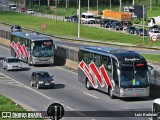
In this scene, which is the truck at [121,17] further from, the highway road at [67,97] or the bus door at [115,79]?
the bus door at [115,79]

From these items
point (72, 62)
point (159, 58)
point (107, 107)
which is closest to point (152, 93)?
point (107, 107)

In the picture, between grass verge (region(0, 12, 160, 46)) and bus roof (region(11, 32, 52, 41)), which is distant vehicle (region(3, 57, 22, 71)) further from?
grass verge (region(0, 12, 160, 46))

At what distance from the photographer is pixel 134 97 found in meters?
42.0

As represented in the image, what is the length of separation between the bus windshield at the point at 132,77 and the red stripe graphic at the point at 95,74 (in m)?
1.88

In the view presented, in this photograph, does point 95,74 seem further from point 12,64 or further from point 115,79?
point 12,64

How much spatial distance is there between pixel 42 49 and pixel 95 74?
17.5 m

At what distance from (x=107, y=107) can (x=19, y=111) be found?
815 centimetres

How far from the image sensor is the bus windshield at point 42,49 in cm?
6134

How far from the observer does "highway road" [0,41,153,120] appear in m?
37.6

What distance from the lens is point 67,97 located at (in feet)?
140

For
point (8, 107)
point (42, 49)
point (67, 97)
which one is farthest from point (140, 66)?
point (42, 49)

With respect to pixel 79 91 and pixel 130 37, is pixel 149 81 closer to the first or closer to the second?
pixel 79 91

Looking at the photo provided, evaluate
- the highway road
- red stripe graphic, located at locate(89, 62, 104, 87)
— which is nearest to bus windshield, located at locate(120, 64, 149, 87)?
the highway road

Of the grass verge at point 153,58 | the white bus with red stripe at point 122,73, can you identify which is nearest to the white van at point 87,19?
the grass verge at point 153,58
